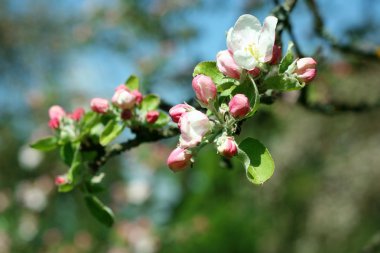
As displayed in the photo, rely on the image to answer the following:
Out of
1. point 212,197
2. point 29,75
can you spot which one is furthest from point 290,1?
point 29,75

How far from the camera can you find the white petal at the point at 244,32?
32.6 inches

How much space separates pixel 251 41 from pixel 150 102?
15.1 inches

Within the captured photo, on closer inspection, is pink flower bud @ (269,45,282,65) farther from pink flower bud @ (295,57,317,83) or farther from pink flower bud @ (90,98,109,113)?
pink flower bud @ (90,98,109,113)

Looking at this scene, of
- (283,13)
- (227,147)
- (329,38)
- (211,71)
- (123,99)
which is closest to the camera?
(227,147)

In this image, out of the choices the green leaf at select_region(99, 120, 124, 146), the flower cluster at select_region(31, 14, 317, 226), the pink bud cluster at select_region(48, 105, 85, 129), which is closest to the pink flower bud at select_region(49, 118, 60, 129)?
the pink bud cluster at select_region(48, 105, 85, 129)

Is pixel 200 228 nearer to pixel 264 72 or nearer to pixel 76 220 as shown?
pixel 76 220

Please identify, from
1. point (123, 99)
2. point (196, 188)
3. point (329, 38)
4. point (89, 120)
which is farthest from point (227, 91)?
point (196, 188)

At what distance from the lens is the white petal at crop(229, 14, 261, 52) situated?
2.72ft

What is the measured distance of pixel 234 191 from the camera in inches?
277

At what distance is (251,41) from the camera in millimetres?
824

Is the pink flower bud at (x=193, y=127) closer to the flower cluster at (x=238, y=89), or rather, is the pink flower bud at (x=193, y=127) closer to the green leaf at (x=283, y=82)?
the flower cluster at (x=238, y=89)

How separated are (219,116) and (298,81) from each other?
0.13 m

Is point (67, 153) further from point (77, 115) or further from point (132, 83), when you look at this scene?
point (132, 83)

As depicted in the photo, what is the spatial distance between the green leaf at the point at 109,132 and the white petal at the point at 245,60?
14.7 inches
